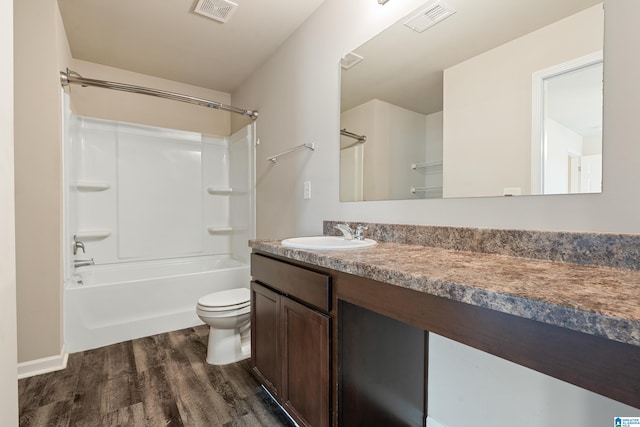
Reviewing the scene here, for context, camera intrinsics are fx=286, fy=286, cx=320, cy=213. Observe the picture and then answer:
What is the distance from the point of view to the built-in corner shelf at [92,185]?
2744 millimetres

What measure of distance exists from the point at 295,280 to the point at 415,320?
58 centimetres

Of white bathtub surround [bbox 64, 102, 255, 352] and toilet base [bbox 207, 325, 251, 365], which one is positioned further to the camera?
white bathtub surround [bbox 64, 102, 255, 352]

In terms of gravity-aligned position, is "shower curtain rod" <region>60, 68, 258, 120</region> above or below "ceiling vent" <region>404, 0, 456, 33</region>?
above

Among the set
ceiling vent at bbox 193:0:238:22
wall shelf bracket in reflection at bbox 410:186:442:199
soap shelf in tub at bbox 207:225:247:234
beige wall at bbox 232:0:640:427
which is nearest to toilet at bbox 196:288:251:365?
beige wall at bbox 232:0:640:427

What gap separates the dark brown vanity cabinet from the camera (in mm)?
1084

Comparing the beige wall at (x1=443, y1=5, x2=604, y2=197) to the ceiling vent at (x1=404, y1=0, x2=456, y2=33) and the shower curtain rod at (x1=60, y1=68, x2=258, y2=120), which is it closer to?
the ceiling vent at (x1=404, y1=0, x2=456, y2=33)

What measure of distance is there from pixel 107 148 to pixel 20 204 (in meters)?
1.28

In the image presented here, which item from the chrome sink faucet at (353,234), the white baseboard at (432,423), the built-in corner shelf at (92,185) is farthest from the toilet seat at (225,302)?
the built-in corner shelf at (92,185)

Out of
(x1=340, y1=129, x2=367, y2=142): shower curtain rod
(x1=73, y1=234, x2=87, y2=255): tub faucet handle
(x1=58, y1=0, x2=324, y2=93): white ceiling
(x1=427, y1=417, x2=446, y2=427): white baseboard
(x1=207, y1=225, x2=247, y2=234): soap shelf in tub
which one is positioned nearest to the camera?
(x1=427, y1=417, x2=446, y2=427): white baseboard

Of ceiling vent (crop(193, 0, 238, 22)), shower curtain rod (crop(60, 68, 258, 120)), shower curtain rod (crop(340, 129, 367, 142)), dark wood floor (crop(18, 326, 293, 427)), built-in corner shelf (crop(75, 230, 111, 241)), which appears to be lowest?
dark wood floor (crop(18, 326, 293, 427))

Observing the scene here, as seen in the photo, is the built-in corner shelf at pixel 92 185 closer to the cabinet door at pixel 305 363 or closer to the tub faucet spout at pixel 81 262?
the tub faucet spout at pixel 81 262

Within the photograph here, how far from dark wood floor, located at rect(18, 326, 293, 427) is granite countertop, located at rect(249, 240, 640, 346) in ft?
3.25

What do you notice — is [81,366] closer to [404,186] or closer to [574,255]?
[404,186]

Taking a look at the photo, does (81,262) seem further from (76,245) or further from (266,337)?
(266,337)
